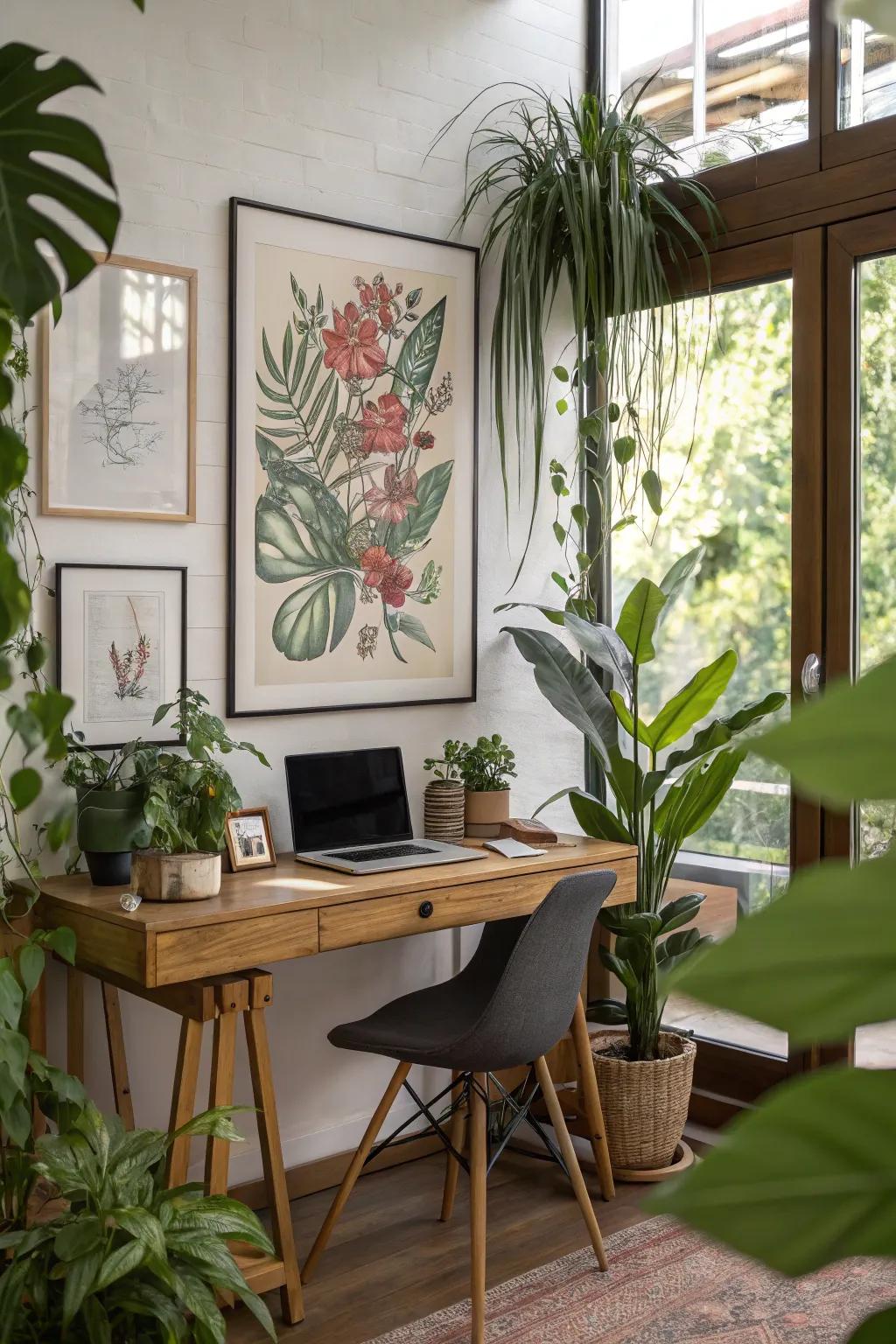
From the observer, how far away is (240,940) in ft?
7.96

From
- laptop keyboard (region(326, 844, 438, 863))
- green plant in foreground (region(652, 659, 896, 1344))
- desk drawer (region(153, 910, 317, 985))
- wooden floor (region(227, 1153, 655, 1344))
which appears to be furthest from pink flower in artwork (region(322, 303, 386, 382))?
green plant in foreground (region(652, 659, 896, 1344))

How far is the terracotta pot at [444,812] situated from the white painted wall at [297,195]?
0.40ft

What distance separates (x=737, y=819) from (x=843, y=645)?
58 centimetres

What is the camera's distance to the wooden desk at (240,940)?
236cm

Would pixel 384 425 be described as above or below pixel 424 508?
above

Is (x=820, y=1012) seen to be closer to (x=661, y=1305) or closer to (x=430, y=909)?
(x=430, y=909)

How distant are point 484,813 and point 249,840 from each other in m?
0.74

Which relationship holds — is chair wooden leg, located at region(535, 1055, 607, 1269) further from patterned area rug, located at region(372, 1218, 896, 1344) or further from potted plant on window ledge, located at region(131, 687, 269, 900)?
potted plant on window ledge, located at region(131, 687, 269, 900)

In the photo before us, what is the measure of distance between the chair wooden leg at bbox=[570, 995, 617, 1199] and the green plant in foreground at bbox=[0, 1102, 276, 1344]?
107 centimetres

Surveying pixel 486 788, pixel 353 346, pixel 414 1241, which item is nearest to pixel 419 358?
pixel 353 346

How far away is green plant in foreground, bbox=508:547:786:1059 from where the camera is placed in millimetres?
3197

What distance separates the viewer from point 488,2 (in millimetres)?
3547

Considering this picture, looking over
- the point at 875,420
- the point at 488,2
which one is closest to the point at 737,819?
the point at 875,420

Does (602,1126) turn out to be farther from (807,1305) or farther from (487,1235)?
(807,1305)
